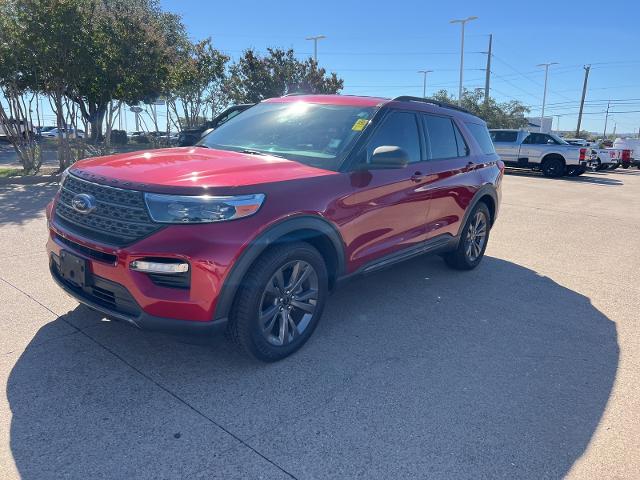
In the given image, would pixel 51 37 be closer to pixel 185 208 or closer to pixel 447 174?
pixel 447 174

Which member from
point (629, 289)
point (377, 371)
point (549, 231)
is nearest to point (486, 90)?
point (549, 231)

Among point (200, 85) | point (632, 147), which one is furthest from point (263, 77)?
point (632, 147)

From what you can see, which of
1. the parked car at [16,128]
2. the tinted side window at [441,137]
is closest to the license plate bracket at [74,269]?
the tinted side window at [441,137]

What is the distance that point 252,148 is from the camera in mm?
4031

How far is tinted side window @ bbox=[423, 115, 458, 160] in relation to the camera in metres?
4.81

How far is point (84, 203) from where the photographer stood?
3047 mm

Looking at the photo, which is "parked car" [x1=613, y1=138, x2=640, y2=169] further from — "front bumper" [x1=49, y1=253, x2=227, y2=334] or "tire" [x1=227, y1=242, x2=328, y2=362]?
"front bumper" [x1=49, y1=253, x2=227, y2=334]

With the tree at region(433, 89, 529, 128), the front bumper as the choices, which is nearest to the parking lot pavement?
the front bumper

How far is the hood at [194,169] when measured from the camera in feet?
9.68

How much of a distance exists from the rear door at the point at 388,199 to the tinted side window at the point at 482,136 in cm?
138

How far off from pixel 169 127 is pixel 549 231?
21.3 meters

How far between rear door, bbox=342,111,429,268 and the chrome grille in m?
1.41

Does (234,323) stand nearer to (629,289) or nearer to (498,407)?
(498,407)

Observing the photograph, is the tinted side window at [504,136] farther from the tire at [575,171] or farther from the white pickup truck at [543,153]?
the tire at [575,171]
